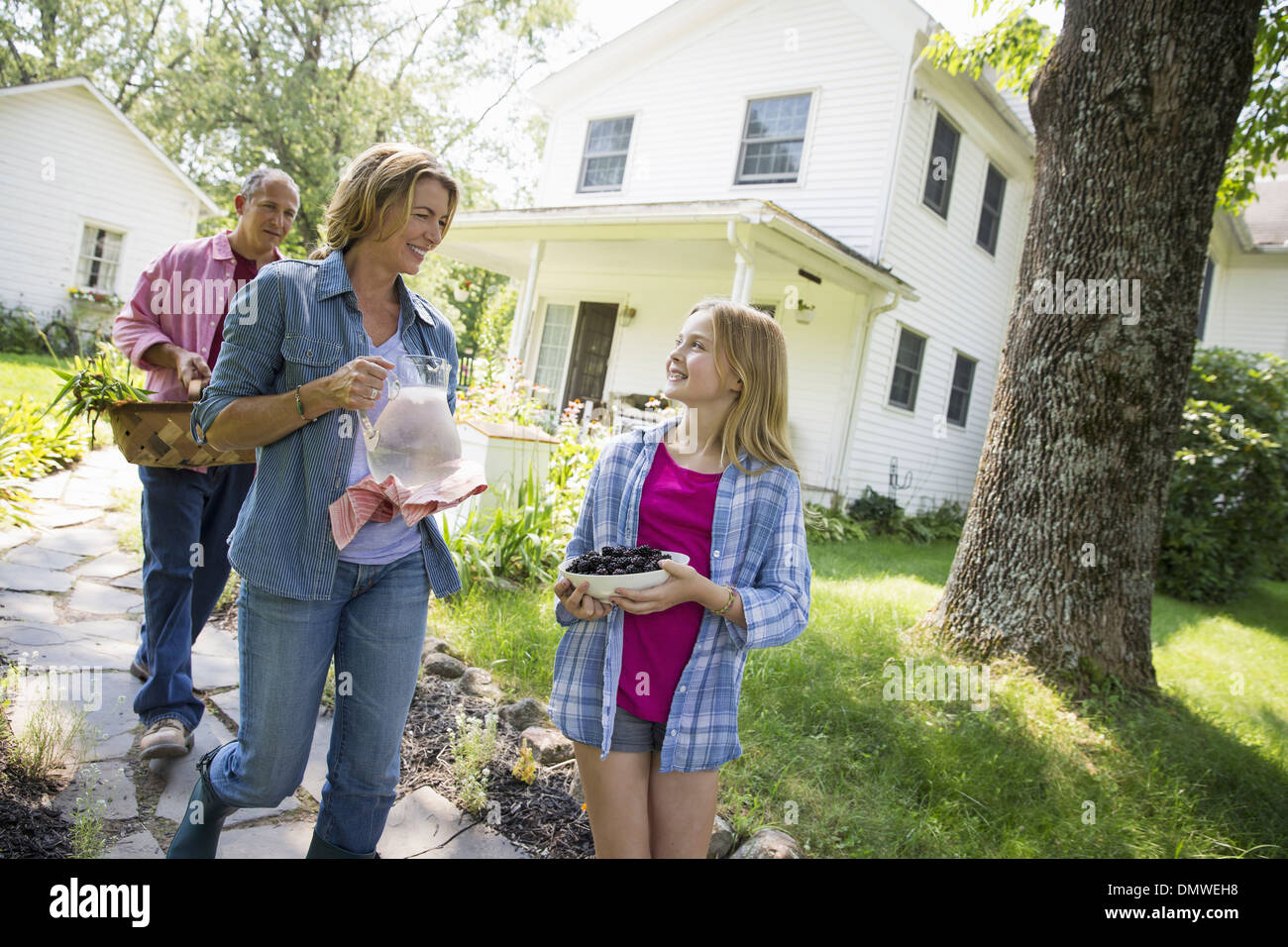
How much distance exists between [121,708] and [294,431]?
2042mm

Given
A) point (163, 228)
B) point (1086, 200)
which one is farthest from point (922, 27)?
point (163, 228)

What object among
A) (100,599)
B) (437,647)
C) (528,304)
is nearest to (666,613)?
(437,647)

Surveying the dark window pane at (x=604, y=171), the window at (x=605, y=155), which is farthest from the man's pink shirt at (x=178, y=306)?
the dark window pane at (x=604, y=171)

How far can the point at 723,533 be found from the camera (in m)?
1.90

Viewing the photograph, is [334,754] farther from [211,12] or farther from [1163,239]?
[211,12]

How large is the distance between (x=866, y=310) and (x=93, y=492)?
29.1 feet

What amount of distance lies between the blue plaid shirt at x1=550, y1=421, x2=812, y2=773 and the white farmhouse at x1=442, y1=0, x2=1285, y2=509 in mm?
6828

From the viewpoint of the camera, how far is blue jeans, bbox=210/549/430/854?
5.70 feet

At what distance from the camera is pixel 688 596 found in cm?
173

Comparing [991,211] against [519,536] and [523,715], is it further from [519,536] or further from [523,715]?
[523,715]

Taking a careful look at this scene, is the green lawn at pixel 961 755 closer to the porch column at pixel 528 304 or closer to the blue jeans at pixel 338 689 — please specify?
the blue jeans at pixel 338 689

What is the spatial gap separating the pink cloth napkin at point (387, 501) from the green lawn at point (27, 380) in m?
8.20

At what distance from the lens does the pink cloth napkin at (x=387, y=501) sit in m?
1.70

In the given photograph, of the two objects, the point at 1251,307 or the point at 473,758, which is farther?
the point at 1251,307
